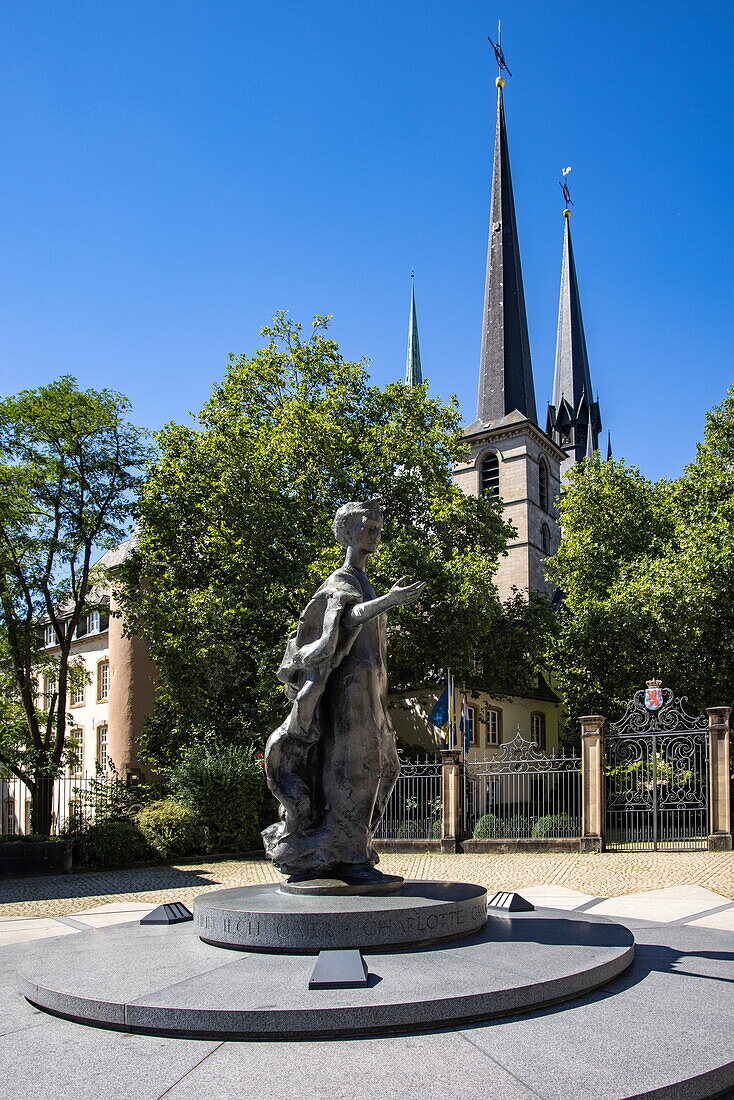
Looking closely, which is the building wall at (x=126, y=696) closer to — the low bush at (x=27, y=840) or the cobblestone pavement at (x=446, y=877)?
the low bush at (x=27, y=840)

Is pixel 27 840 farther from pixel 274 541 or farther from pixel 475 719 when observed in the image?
pixel 475 719

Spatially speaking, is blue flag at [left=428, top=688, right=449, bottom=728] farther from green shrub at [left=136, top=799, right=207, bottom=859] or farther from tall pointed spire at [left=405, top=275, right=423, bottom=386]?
tall pointed spire at [left=405, top=275, right=423, bottom=386]

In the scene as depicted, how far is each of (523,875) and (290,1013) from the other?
10.7 m

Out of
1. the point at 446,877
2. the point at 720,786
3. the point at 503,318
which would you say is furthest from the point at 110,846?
the point at 503,318

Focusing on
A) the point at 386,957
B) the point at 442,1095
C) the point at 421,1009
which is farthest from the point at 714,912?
the point at 442,1095

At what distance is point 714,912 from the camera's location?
9602mm

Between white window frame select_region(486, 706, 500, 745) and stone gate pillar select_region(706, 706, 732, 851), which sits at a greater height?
stone gate pillar select_region(706, 706, 732, 851)

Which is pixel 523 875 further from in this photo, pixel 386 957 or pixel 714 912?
pixel 386 957

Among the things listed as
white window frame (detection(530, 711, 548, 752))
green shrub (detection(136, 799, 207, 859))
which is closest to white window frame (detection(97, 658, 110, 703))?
white window frame (detection(530, 711, 548, 752))

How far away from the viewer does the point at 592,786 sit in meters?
A: 16.9

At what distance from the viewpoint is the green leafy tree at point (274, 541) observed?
2303 cm

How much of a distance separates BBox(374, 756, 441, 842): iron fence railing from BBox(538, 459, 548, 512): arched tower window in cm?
3544

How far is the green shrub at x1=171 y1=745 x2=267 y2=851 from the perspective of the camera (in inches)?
737

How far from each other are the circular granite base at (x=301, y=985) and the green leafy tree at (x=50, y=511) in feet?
52.8
